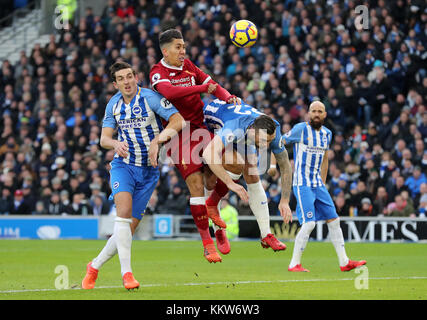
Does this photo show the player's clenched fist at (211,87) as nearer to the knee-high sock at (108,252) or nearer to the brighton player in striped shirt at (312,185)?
the knee-high sock at (108,252)

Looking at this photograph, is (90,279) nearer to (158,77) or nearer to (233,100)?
(158,77)

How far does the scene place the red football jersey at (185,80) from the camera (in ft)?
32.8

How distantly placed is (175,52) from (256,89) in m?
13.1

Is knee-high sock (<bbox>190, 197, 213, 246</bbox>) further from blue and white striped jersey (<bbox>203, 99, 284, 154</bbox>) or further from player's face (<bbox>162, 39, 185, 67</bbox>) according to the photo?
player's face (<bbox>162, 39, 185, 67</bbox>)

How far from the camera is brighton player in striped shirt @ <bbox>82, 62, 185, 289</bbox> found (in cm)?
945

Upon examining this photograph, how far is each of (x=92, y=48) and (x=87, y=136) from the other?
3642mm

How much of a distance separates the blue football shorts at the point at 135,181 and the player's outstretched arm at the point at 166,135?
0.25 m

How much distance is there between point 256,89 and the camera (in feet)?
75.3

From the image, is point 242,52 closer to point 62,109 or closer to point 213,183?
point 62,109

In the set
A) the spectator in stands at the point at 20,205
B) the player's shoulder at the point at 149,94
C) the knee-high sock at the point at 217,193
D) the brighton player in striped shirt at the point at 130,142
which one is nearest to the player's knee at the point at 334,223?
the knee-high sock at the point at 217,193

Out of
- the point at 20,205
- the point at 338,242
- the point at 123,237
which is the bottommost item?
the point at 338,242

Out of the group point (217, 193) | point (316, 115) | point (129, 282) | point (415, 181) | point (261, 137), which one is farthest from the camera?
point (415, 181)

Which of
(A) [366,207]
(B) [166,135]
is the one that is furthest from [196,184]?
(A) [366,207]
